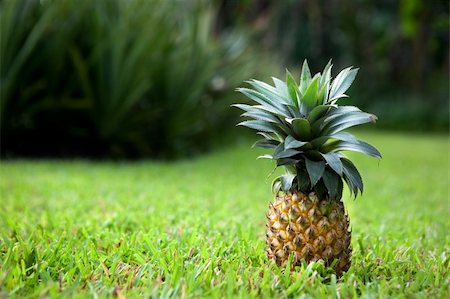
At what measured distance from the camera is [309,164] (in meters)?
1.85

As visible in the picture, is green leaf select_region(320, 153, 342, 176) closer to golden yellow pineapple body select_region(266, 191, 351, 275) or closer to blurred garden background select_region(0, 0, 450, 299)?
golden yellow pineapple body select_region(266, 191, 351, 275)

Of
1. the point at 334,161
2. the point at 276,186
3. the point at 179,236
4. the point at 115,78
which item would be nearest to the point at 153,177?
the point at 115,78

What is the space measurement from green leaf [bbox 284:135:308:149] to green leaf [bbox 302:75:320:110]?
15cm

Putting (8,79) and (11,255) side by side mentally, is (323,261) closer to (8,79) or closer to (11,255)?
(11,255)

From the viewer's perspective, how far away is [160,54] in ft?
20.6

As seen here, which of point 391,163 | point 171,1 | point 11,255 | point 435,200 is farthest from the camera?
point 391,163

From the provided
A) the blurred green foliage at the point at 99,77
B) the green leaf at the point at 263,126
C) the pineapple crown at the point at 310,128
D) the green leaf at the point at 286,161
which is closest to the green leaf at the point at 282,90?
the pineapple crown at the point at 310,128

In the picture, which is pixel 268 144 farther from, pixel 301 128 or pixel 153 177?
pixel 153 177

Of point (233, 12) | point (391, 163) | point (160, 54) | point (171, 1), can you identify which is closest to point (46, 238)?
point (160, 54)

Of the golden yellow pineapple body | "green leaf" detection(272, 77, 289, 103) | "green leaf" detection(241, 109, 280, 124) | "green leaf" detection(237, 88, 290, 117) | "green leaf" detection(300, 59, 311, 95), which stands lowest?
the golden yellow pineapple body

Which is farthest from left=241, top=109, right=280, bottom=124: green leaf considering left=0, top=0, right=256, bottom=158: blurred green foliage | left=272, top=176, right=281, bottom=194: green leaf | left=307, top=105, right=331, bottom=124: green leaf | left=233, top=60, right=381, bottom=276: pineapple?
left=0, top=0, right=256, bottom=158: blurred green foliage

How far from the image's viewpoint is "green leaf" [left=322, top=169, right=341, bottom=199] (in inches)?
72.5

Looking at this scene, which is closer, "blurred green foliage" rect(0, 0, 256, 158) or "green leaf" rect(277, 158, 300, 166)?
"green leaf" rect(277, 158, 300, 166)

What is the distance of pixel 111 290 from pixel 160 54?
16.0 ft
